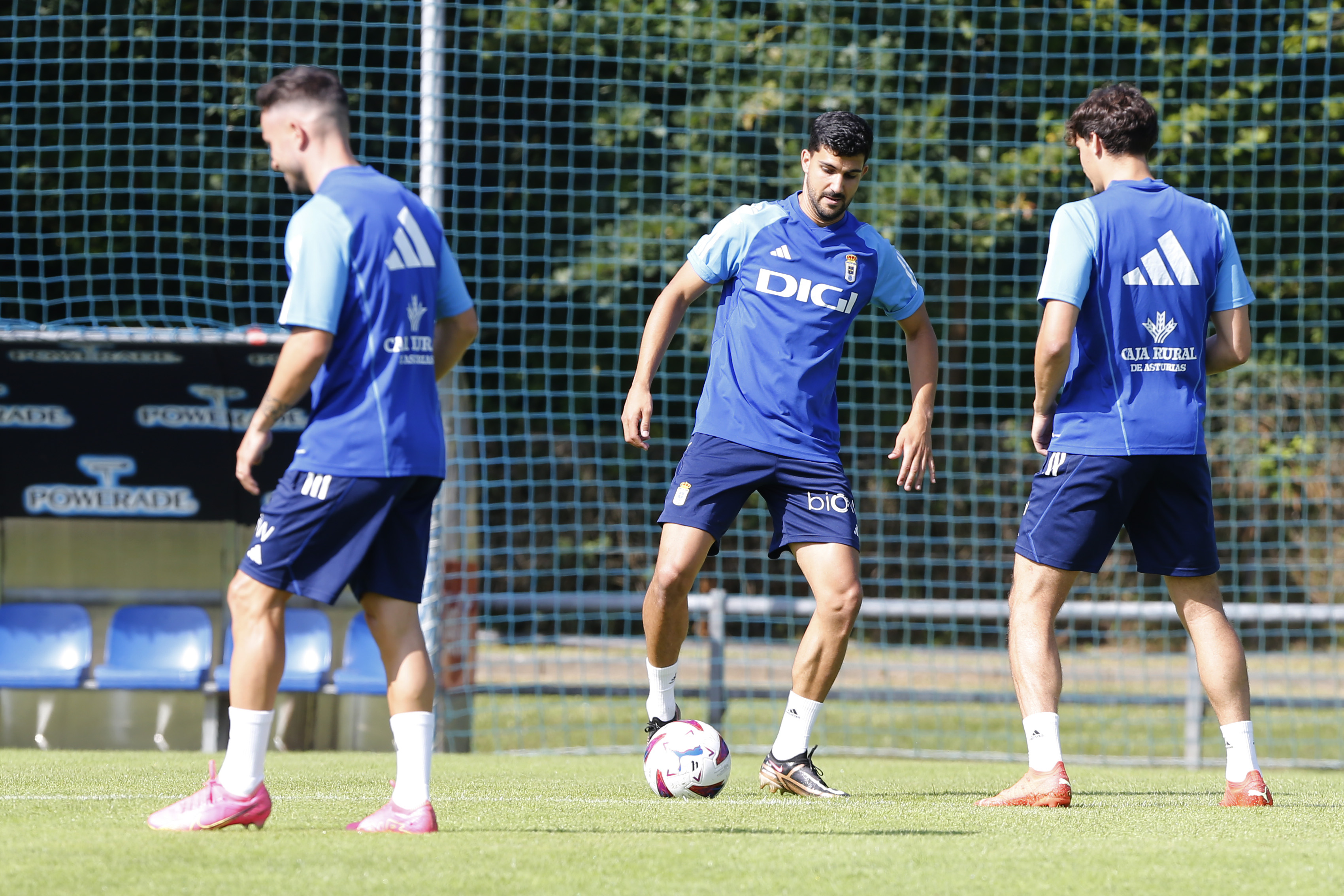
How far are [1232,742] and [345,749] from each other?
17.5ft

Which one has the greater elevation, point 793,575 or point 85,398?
point 85,398

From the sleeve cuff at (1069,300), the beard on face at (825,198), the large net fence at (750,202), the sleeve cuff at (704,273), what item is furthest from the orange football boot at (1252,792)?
the large net fence at (750,202)

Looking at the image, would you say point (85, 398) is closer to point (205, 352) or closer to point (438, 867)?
point (205, 352)

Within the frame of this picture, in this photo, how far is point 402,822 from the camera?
3.59m

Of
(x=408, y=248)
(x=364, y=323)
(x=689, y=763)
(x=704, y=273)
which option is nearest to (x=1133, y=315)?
(x=704, y=273)

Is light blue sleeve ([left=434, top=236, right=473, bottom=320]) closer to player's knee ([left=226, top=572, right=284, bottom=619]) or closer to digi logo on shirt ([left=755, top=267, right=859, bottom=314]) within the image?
player's knee ([left=226, top=572, right=284, bottom=619])

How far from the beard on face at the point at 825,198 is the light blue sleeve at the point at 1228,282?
3.81 feet

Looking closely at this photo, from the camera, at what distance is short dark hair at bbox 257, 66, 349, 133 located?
3.61 metres

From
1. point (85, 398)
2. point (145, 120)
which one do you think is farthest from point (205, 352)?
point (145, 120)

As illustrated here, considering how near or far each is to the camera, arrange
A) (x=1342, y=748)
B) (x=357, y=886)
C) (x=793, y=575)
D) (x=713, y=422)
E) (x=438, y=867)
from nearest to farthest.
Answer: (x=357, y=886), (x=438, y=867), (x=713, y=422), (x=1342, y=748), (x=793, y=575)

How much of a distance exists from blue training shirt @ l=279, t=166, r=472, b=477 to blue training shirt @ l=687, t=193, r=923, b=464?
1625 mm

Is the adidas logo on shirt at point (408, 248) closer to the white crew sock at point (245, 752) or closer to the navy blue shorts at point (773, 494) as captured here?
the white crew sock at point (245, 752)

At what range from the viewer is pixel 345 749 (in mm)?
8531

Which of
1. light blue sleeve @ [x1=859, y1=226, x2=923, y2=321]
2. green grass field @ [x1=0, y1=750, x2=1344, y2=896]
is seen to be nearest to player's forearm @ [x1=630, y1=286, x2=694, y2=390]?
light blue sleeve @ [x1=859, y1=226, x2=923, y2=321]
